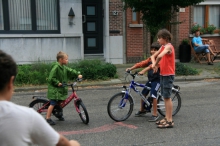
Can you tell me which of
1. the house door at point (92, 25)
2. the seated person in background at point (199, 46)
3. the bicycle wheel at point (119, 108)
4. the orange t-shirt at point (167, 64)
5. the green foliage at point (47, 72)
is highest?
the house door at point (92, 25)

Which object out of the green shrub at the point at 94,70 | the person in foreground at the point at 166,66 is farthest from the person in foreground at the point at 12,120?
the green shrub at the point at 94,70

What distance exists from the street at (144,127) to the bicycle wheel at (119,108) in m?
0.12

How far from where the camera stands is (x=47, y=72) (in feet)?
34.2

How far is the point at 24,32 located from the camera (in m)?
13.2

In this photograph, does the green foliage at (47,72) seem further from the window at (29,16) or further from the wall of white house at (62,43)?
the window at (29,16)

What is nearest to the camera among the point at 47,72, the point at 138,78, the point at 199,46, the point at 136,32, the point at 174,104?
the point at 174,104

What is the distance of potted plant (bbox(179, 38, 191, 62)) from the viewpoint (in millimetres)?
14938

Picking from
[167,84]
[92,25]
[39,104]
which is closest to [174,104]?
[167,84]

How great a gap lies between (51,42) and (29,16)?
5.15 ft

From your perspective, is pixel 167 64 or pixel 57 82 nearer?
pixel 167 64

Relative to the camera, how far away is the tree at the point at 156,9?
11.2 m

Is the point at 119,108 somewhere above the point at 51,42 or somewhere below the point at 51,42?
below

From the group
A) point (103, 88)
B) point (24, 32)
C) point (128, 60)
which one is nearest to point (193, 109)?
point (103, 88)

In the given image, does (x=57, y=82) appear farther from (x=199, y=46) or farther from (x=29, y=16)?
(x=199, y=46)
